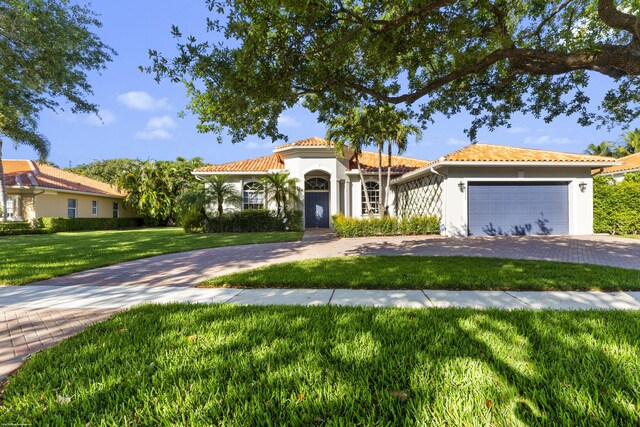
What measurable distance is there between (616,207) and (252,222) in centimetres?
1879

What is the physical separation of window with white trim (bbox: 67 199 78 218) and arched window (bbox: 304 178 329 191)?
1898cm

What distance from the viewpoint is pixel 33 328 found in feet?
12.5

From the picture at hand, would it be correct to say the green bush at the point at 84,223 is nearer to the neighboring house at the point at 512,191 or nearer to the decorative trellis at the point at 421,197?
the decorative trellis at the point at 421,197

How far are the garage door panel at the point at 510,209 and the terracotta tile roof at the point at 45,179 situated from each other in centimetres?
2757

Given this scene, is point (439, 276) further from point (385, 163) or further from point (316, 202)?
point (385, 163)

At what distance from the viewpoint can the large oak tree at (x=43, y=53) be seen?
894 centimetres

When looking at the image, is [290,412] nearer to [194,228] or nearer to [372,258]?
[372,258]

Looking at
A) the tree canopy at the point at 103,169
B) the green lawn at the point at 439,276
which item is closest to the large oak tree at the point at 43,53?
the green lawn at the point at 439,276

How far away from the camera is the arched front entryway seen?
66.4 feet

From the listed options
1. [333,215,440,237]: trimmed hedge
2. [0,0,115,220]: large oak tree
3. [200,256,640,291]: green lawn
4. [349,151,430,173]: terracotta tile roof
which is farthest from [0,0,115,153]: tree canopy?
[349,151,430,173]: terracotta tile roof

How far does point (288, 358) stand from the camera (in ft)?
9.25

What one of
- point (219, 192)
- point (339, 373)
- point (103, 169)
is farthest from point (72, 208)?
point (339, 373)

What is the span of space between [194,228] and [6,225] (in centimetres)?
1154

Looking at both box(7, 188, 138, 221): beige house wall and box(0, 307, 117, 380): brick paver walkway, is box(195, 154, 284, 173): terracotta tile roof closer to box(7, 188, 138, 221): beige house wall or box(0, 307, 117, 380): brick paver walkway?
box(7, 188, 138, 221): beige house wall
